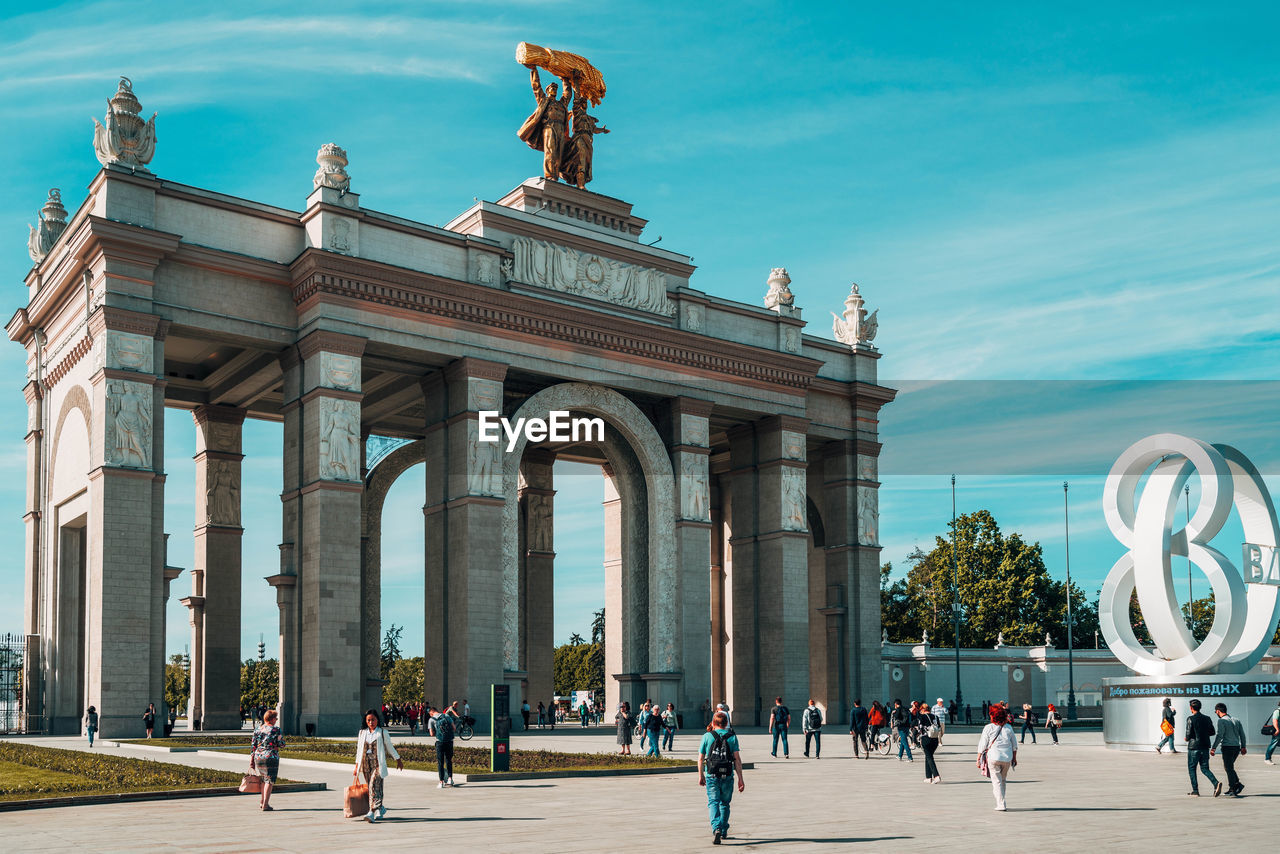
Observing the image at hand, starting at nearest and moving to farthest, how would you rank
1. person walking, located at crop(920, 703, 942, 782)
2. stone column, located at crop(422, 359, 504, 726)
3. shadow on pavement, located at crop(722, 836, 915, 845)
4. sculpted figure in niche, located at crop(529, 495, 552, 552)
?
1. shadow on pavement, located at crop(722, 836, 915, 845)
2. person walking, located at crop(920, 703, 942, 782)
3. stone column, located at crop(422, 359, 504, 726)
4. sculpted figure in niche, located at crop(529, 495, 552, 552)

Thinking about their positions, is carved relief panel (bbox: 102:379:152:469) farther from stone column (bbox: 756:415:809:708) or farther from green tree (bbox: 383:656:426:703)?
green tree (bbox: 383:656:426:703)

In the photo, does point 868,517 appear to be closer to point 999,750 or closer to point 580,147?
point 580,147

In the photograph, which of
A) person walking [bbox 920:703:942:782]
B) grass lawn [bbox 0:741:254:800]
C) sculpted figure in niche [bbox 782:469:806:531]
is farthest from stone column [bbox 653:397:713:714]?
grass lawn [bbox 0:741:254:800]

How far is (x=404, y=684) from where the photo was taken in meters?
120

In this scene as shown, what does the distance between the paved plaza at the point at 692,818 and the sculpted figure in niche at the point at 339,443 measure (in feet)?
49.1

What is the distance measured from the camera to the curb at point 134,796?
18578mm

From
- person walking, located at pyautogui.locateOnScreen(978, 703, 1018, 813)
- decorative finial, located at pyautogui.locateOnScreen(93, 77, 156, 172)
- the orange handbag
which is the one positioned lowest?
the orange handbag

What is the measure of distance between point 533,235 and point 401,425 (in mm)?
12089

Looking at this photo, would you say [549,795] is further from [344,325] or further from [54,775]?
[344,325]

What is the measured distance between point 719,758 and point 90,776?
13066 millimetres

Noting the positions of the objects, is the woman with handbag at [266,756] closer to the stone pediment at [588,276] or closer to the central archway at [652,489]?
the central archway at [652,489]

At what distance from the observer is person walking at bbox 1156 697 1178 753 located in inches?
1341

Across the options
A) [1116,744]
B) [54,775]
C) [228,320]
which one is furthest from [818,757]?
[228,320]

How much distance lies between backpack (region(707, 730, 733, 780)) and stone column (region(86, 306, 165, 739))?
26.3 meters
